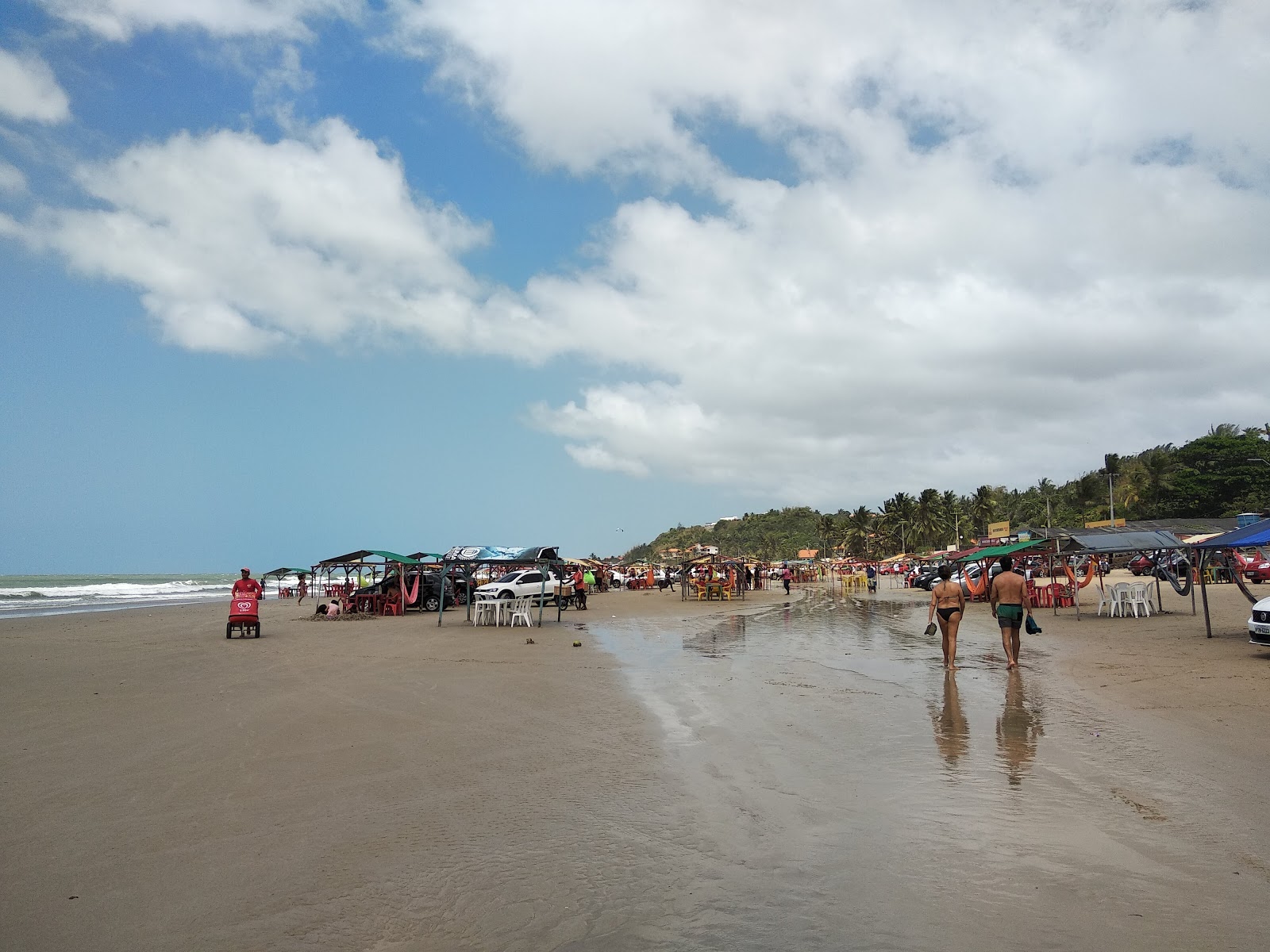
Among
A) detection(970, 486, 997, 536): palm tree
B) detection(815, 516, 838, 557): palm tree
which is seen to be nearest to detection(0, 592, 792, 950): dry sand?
detection(970, 486, 997, 536): palm tree

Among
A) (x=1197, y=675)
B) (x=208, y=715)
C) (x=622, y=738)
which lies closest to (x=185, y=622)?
(x=208, y=715)

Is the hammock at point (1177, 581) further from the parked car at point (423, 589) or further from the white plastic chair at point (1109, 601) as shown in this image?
the parked car at point (423, 589)

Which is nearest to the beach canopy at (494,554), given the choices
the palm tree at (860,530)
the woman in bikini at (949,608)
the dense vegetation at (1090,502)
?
the woman in bikini at (949,608)

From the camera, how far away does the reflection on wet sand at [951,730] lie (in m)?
7.41

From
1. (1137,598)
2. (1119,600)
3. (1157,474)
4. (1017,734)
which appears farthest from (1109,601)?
(1157,474)

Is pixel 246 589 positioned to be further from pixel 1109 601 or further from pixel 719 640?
pixel 1109 601

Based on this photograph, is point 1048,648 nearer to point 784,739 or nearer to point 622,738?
point 784,739

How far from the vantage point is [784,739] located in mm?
8125

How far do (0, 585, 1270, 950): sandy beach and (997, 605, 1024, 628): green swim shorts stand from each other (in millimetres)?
779

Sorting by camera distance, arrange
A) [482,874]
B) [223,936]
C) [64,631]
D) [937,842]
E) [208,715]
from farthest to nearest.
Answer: [64,631] → [208,715] → [937,842] → [482,874] → [223,936]

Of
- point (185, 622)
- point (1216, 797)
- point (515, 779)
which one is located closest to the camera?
point (1216, 797)

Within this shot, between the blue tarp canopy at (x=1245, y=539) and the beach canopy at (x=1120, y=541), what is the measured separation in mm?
5900


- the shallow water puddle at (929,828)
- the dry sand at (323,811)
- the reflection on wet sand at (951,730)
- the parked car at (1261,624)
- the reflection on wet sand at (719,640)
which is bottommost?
the reflection on wet sand at (719,640)

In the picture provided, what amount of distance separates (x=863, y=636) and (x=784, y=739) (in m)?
12.3
